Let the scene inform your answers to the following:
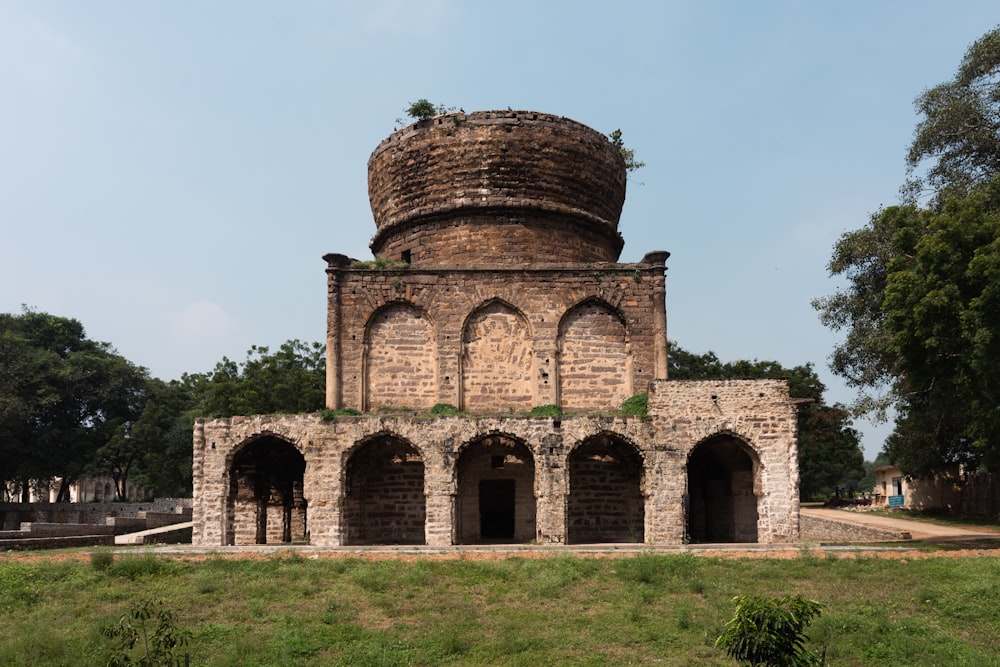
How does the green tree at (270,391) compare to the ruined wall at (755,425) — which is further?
the green tree at (270,391)

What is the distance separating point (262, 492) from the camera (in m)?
21.1

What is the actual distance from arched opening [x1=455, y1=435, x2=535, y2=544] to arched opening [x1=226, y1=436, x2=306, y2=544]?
4.88 meters

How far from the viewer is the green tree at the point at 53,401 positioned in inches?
1516

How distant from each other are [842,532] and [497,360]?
13.3 m

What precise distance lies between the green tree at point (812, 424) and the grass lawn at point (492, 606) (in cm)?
3229

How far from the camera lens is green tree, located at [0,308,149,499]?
38.5m

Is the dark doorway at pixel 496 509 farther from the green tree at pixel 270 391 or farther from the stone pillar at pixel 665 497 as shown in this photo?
the green tree at pixel 270 391

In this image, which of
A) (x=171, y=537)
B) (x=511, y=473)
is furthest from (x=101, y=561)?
(x=511, y=473)

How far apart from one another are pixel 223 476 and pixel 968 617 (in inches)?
599

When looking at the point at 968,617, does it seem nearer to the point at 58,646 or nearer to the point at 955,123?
the point at 58,646

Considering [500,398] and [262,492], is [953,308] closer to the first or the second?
[500,398]

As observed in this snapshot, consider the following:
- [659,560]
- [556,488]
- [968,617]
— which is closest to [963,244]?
[968,617]

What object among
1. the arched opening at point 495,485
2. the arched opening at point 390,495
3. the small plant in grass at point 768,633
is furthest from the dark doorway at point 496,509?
the small plant in grass at point 768,633

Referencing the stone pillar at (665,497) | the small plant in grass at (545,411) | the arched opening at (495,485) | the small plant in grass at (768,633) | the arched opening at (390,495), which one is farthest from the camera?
the arched opening at (390,495)
